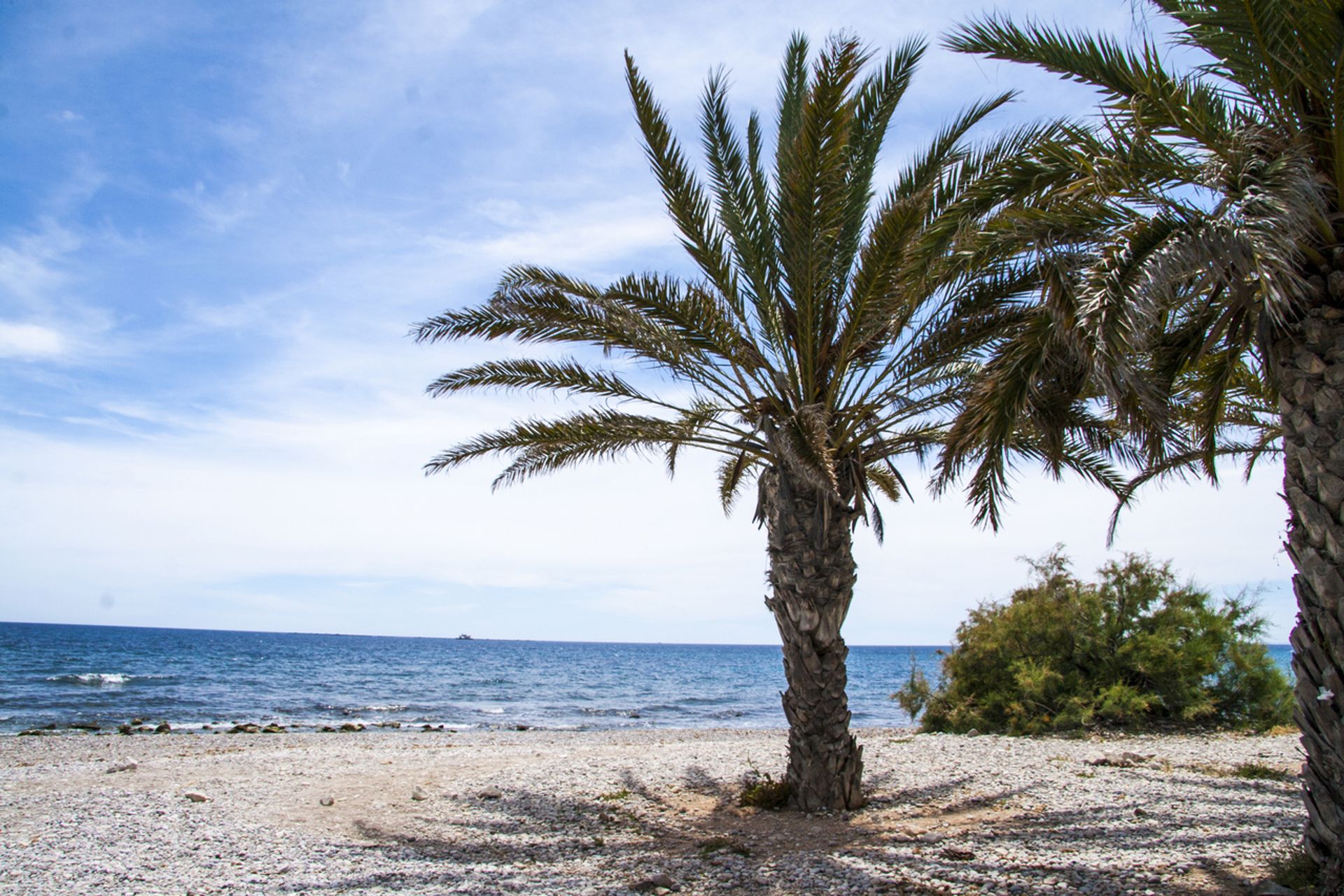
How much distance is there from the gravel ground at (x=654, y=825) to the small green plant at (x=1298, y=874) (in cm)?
20

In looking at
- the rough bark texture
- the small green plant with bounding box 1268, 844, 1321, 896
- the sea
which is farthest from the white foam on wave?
the rough bark texture

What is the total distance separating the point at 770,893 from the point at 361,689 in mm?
34500

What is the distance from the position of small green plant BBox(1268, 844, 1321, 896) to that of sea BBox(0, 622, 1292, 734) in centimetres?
1050

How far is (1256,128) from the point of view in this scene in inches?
192

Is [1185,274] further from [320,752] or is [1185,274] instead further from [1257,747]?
[320,752]

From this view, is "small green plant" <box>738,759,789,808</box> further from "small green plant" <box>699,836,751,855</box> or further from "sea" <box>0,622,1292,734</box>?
"sea" <box>0,622,1292,734</box>

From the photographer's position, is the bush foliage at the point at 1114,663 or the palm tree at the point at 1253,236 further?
the bush foliage at the point at 1114,663

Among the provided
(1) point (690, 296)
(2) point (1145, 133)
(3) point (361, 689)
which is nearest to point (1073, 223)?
(2) point (1145, 133)

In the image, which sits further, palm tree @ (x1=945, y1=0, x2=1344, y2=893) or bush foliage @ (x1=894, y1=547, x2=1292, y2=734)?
bush foliage @ (x1=894, y1=547, x2=1292, y2=734)

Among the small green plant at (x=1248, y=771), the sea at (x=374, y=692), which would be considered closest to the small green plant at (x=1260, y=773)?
the small green plant at (x=1248, y=771)

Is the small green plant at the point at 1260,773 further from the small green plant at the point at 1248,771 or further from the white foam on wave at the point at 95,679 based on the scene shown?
the white foam on wave at the point at 95,679

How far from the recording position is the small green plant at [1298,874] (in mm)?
4891

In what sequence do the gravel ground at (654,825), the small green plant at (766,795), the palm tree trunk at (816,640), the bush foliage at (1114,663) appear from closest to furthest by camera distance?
1. the gravel ground at (654,825)
2. the palm tree trunk at (816,640)
3. the small green plant at (766,795)
4. the bush foliage at (1114,663)

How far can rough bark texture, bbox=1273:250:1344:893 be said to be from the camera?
4676 mm
